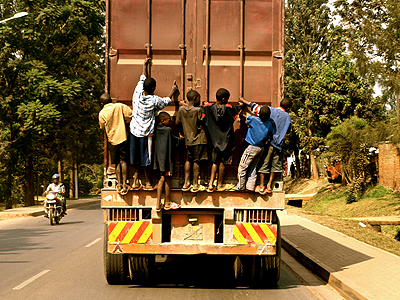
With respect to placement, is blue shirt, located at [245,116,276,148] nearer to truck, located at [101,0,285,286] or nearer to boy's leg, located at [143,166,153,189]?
truck, located at [101,0,285,286]

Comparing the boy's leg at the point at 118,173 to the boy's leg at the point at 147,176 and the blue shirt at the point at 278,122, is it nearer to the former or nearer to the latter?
the boy's leg at the point at 147,176

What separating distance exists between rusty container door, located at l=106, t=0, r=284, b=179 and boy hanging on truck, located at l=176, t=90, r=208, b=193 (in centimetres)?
33

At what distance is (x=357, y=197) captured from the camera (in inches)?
1131

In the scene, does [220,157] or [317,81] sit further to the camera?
[317,81]

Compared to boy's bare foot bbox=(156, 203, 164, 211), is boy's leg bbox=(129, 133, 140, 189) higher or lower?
higher

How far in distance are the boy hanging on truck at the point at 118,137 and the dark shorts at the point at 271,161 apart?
74.0 inches

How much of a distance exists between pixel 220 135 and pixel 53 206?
13.2m

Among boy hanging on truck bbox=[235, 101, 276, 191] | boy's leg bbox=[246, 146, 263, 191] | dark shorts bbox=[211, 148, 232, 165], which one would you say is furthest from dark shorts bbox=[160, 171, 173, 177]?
boy's leg bbox=[246, 146, 263, 191]

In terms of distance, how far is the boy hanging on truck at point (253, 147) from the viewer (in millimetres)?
7609

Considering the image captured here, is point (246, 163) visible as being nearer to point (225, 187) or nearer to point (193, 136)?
point (225, 187)

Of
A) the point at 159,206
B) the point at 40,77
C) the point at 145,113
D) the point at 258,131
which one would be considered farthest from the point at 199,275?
the point at 40,77

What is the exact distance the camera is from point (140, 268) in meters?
8.34

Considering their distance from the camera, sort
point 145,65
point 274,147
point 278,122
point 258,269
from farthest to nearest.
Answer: point 258,269
point 145,65
point 278,122
point 274,147

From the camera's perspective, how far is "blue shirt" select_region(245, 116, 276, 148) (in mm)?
7633
